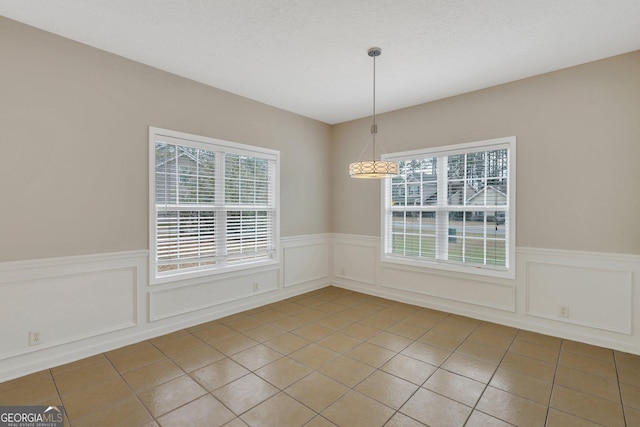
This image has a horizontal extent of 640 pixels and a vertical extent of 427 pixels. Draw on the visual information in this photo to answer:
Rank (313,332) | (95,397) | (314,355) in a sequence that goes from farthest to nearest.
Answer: (313,332), (314,355), (95,397)

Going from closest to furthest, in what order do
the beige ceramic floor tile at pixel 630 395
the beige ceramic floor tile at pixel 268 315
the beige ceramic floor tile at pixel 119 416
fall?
the beige ceramic floor tile at pixel 119 416 < the beige ceramic floor tile at pixel 630 395 < the beige ceramic floor tile at pixel 268 315

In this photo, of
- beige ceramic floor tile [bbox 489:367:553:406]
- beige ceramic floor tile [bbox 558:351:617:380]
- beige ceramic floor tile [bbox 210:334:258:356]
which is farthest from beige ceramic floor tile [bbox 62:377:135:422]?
beige ceramic floor tile [bbox 558:351:617:380]

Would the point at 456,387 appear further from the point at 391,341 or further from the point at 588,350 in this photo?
the point at 588,350

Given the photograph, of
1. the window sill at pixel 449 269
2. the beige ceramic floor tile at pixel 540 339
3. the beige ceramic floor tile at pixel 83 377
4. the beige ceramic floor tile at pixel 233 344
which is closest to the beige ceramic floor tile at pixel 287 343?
the beige ceramic floor tile at pixel 233 344

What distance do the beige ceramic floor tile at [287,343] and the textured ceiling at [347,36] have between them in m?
2.93

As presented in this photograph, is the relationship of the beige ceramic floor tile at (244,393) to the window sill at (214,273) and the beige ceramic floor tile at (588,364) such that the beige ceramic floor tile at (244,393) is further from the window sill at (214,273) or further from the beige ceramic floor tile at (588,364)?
the beige ceramic floor tile at (588,364)

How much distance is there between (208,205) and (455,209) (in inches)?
128

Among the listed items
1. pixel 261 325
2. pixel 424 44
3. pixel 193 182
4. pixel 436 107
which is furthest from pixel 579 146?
pixel 193 182

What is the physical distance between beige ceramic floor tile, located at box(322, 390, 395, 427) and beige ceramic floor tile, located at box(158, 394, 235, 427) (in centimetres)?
70

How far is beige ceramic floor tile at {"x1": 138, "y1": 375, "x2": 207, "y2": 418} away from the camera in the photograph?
2.15m

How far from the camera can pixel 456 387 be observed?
7.91ft

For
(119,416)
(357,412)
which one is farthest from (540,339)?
(119,416)

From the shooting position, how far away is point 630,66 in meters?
2.96

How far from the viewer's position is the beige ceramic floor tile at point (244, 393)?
218cm
